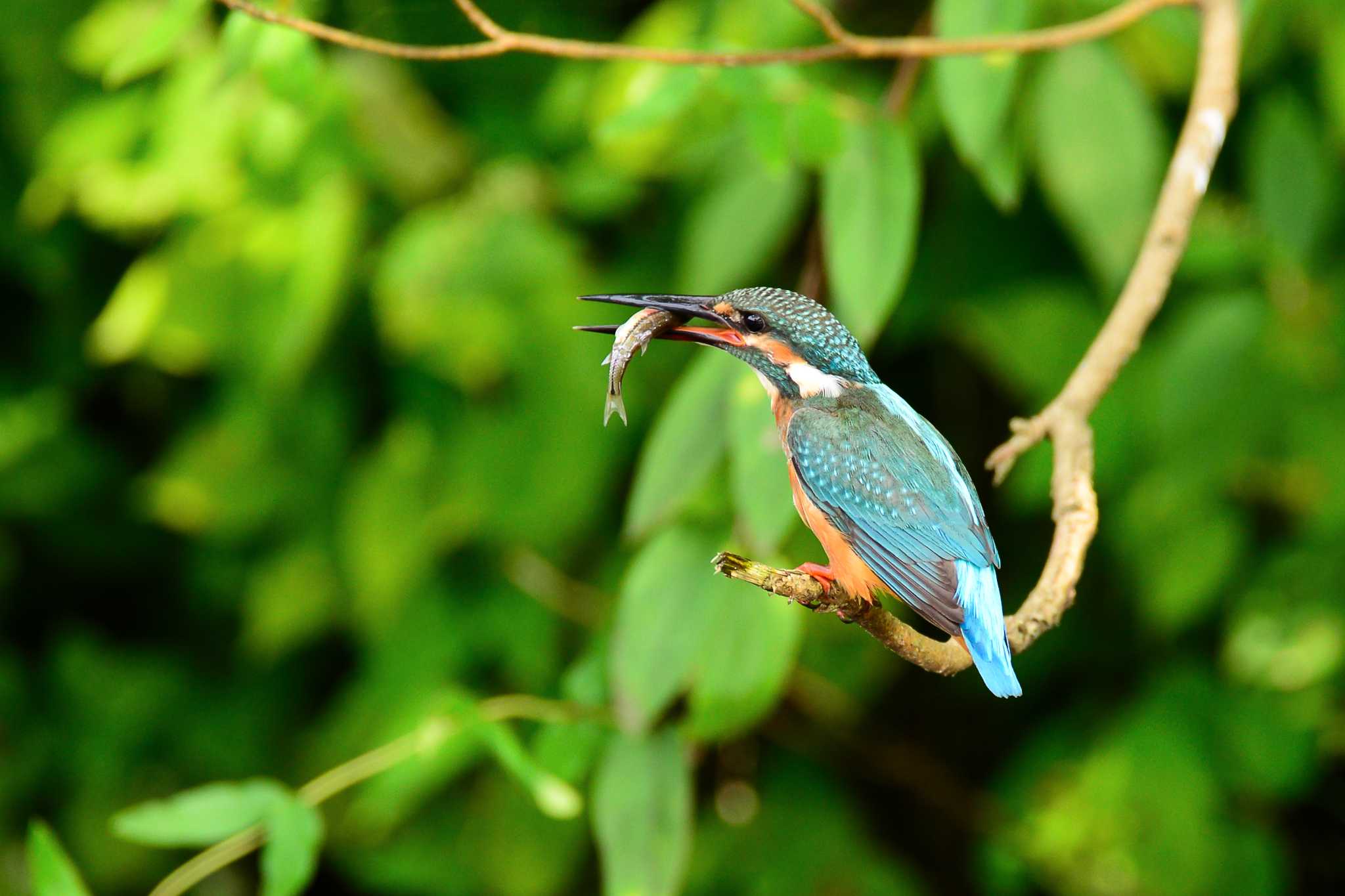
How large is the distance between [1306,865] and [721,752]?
1633 mm

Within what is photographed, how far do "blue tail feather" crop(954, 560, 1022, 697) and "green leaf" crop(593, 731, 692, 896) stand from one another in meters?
0.60

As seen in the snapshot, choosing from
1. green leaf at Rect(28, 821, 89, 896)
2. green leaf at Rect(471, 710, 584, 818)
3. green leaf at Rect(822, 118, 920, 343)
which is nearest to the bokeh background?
green leaf at Rect(822, 118, 920, 343)

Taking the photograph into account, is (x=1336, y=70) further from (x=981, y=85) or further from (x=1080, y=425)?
(x=1080, y=425)

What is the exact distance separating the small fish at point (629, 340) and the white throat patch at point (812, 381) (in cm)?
17

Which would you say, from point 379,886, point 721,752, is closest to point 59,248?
point 379,886

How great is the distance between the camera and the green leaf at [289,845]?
1.75 metres

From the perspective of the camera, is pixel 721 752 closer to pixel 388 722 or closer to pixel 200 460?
pixel 388 722

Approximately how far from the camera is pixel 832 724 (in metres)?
3.27

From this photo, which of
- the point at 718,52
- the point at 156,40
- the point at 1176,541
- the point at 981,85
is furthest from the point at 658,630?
the point at 1176,541

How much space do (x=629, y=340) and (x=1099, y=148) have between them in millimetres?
1135

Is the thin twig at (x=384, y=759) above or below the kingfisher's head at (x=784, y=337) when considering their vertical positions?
below

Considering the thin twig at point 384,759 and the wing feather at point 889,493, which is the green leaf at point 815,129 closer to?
the wing feather at point 889,493

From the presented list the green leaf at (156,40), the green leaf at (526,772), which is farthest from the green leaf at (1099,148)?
the green leaf at (156,40)

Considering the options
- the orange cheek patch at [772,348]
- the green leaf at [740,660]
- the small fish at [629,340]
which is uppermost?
the small fish at [629,340]
